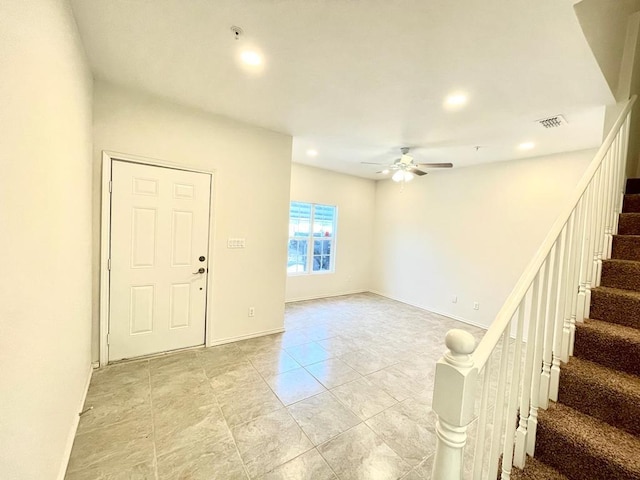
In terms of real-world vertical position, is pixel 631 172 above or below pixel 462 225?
above

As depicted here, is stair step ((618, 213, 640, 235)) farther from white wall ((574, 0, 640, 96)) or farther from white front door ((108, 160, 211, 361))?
white front door ((108, 160, 211, 361))

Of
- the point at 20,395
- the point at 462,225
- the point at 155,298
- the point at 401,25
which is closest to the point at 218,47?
the point at 401,25

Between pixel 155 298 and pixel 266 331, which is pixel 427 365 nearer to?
pixel 266 331

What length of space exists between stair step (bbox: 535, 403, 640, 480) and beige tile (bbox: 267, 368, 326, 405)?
1.70 metres

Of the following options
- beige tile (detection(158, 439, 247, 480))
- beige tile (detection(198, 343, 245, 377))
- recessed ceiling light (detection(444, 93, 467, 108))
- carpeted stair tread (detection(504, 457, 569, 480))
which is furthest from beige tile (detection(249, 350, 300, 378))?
recessed ceiling light (detection(444, 93, 467, 108))

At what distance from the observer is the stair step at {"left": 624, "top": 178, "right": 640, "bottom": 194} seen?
2.38 meters

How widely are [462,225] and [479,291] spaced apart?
116cm

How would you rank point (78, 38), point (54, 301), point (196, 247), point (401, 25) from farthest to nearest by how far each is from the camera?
point (196, 247)
point (78, 38)
point (401, 25)
point (54, 301)

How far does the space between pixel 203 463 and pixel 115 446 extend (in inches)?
24.6

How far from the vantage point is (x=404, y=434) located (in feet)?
6.56

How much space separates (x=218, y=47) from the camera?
6.35ft

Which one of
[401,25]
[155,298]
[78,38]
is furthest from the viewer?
[155,298]

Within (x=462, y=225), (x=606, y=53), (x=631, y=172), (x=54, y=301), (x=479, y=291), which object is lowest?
(x=479, y=291)

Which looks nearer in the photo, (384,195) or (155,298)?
(155,298)
